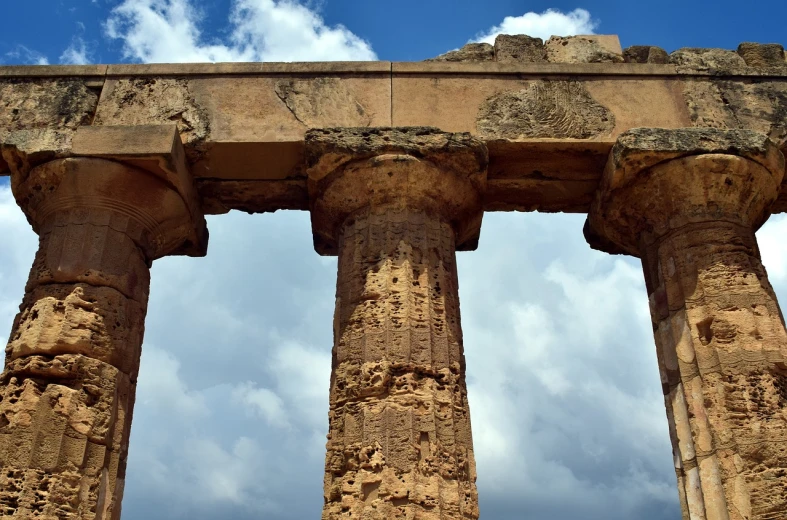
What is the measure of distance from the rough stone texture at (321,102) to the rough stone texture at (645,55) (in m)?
3.31

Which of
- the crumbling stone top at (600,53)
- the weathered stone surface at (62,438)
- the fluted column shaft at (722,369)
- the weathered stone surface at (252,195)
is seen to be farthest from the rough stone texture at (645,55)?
the weathered stone surface at (62,438)

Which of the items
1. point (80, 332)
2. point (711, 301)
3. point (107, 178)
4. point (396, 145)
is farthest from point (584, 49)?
point (80, 332)

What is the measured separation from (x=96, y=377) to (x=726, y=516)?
5.54 m

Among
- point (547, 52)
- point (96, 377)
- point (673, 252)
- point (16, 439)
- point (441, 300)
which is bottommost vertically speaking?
point (16, 439)

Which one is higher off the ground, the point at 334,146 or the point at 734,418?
the point at 334,146

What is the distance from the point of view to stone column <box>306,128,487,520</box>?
6.36 m

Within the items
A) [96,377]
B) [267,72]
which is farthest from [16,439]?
[267,72]

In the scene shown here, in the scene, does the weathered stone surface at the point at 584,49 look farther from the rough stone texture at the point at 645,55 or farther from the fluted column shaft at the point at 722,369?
the fluted column shaft at the point at 722,369

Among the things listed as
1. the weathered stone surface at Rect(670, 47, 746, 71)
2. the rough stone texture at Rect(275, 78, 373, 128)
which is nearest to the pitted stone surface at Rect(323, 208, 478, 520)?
the rough stone texture at Rect(275, 78, 373, 128)

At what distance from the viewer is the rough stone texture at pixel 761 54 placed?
9.12 m

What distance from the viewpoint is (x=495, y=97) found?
8.58 metres

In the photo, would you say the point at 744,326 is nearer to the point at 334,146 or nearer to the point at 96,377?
the point at 334,146

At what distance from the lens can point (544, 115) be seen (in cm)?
838

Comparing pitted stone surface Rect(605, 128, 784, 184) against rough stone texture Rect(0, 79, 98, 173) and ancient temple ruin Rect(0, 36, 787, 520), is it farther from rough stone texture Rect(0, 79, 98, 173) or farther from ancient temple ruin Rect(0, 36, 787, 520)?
rough stone texture Rect(0, 79, 98, 173)
